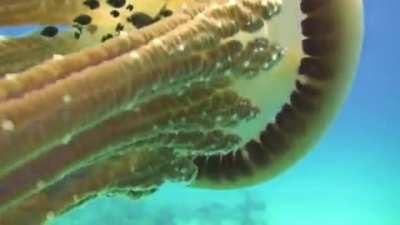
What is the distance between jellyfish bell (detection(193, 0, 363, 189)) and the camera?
235 cm

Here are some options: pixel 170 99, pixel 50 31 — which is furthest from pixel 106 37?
pixel 170 99

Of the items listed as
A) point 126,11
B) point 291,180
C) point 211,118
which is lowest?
point 211,118

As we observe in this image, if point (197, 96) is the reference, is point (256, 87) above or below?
above

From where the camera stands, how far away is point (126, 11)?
231 centimetres

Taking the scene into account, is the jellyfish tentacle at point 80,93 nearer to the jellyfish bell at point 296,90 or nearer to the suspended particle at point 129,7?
the suspended particle at point 129,7

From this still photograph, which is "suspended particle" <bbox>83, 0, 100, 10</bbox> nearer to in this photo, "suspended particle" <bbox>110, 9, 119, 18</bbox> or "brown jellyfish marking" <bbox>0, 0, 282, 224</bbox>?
"suspended particle" <bbox>110, 9, 119, 18</bbox>

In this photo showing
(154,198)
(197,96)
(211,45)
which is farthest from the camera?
(154,198)

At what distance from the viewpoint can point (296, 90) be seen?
8.24ft

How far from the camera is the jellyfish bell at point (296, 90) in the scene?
235cm

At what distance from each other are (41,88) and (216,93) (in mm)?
708

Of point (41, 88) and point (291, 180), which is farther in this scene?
point (291, 180)

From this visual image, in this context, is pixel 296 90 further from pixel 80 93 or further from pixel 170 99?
pixel 80 93

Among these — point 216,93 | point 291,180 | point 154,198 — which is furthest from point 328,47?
point 291,180

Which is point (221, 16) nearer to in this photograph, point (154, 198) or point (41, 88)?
point (41, 88)
